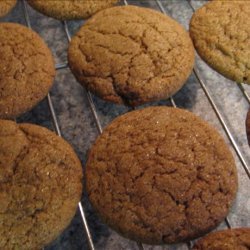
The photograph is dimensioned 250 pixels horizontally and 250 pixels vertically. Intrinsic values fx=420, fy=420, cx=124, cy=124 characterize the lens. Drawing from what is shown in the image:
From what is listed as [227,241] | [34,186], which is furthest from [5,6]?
[227,241]

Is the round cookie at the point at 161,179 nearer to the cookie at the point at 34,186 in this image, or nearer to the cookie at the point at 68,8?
the cookie at the point at 34,186

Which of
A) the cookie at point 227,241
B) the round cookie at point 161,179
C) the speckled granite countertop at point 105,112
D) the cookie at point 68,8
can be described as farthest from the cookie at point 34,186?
the cookie at point 68,8

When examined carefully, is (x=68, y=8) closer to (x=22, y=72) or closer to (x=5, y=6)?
(x=5, y=6)

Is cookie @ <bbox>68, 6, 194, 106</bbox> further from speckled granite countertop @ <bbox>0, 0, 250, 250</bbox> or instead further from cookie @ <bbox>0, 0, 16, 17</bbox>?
cookie @ <bbox>0, 0, 16, 17</bbox>

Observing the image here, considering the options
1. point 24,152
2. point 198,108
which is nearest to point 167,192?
point 24,152

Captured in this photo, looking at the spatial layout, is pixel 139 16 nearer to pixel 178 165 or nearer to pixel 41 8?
pixel 41 8

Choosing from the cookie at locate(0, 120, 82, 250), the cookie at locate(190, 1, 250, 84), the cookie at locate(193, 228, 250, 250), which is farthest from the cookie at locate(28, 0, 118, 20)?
the cookie at locate(193, 228, 250, 250)
